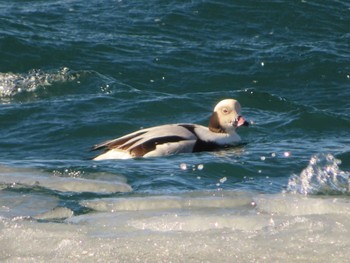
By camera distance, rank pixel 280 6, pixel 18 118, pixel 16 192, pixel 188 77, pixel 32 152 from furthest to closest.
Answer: pixel 280 6
pixel 188 77
pixel 18 118
pixel 32 152
pixel 16 192

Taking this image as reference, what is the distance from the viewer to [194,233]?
20.9 feet

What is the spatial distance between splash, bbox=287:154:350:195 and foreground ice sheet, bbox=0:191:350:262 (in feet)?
1.65

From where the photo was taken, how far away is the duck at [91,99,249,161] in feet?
36.6

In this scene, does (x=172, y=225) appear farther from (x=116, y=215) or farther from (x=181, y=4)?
(x=181, y=4)

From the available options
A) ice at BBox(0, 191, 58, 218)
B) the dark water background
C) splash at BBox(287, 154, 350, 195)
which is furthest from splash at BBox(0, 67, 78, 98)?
ice at BBox(0, 191, 58, 218)

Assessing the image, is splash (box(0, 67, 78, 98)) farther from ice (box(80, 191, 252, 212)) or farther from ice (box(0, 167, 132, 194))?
ice (box(80, 191, 252, 212))

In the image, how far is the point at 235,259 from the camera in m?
5.91

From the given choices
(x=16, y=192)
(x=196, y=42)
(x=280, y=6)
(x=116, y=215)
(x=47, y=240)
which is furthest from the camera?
(x=280, y=6)

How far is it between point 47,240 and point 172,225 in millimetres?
688

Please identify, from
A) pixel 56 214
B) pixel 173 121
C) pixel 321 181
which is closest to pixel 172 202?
Answer: pixel 56 214

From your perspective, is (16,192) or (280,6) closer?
(16,192)

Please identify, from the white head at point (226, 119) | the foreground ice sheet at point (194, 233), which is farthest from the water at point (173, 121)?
the white head at point (226, 119)

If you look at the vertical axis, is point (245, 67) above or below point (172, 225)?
below

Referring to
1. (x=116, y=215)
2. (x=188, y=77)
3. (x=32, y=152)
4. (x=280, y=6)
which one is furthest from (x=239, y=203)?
(x=280, y=6)
